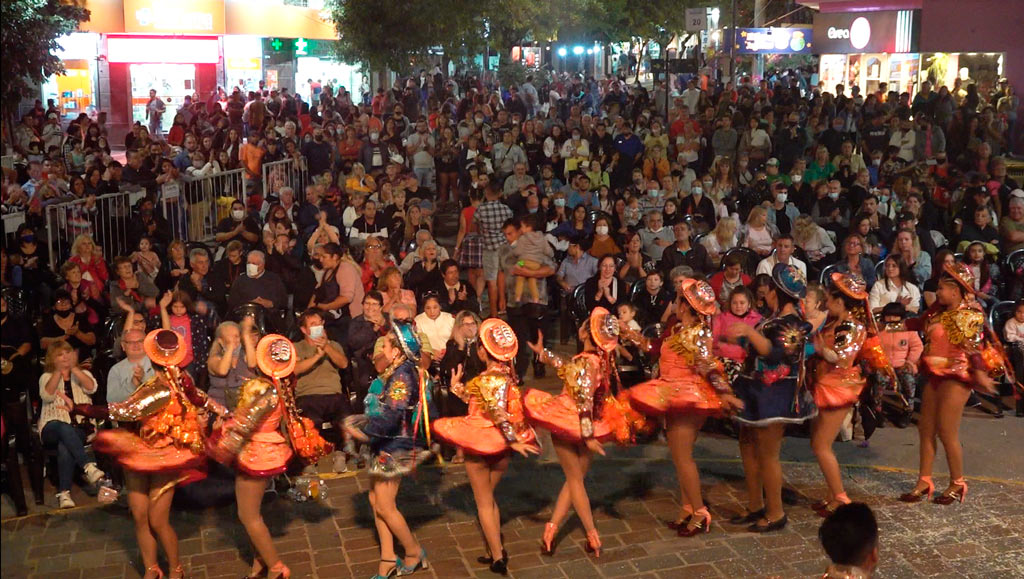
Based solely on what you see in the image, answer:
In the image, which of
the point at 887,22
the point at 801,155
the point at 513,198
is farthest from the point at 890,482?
the point at 887,22

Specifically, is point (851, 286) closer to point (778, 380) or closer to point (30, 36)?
point (778, 380)

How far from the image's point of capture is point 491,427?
6961mm

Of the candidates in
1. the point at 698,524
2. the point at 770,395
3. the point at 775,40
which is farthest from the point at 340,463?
the point at 775,40

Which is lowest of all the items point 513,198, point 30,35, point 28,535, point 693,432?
point 28,535

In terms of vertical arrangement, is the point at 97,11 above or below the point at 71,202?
above

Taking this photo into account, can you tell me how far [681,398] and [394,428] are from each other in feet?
5.93

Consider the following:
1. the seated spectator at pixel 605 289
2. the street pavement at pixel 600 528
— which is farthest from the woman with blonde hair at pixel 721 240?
the street pavement at pixel 600 528

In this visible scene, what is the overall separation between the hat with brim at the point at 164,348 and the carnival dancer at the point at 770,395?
3342 millimetres

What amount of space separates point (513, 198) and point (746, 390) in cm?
762

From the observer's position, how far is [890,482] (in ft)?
28.2

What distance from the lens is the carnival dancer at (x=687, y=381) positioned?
288 inches

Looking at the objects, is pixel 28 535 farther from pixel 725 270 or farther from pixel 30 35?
pixel 725 270

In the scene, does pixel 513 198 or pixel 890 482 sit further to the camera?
pixel 513 198

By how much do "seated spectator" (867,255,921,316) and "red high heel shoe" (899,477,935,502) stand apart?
2938 mm
